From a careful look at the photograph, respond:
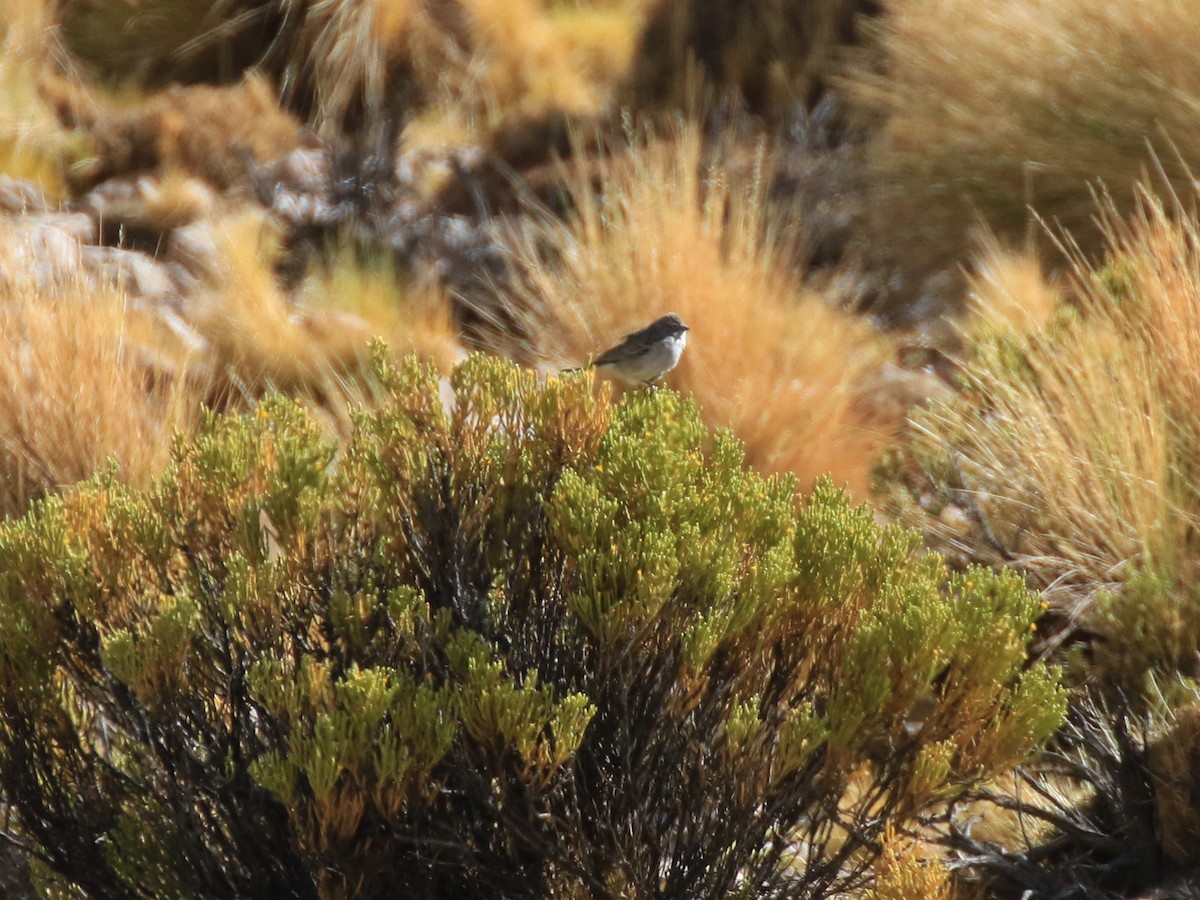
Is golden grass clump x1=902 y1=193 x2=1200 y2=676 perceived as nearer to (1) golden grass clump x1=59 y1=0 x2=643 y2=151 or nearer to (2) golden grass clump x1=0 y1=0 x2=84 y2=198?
(1) golden grass clump x1=59 y1=0 x2=643 y2=151

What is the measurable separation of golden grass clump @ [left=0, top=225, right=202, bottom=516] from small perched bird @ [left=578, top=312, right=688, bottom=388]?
1.42m

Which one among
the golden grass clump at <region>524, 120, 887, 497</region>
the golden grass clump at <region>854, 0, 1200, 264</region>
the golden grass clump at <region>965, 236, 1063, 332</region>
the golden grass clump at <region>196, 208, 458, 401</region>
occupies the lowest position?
the golden grass clump at <region>196, 208, 458, 401</region>

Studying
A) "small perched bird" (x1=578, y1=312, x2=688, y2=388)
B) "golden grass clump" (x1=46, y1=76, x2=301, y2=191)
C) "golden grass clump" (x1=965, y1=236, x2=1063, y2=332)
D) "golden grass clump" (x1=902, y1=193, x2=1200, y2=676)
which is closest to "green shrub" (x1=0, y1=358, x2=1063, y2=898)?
"golden grass clump" (x1=902, y1=193, x2=1200, y2=676)

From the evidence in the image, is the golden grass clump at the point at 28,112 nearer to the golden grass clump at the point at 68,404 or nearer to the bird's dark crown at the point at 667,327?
the golden grass clump at the point at 68,404

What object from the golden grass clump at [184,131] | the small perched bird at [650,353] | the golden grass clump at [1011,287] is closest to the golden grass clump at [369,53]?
the golden grass clump at [184,131]

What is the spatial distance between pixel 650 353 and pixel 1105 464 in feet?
4.99

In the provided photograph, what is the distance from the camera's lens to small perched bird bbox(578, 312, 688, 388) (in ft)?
15.8

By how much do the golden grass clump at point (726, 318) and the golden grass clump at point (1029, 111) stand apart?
75 centimetres

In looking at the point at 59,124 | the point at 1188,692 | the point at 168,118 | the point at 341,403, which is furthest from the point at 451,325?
the point at 1188,692

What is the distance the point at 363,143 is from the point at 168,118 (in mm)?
1078

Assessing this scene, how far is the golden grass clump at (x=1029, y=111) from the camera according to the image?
18.6 feet

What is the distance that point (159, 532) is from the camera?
267 centimetres

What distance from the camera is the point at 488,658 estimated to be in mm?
2467

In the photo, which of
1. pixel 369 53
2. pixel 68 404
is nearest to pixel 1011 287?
pixel 68 404
